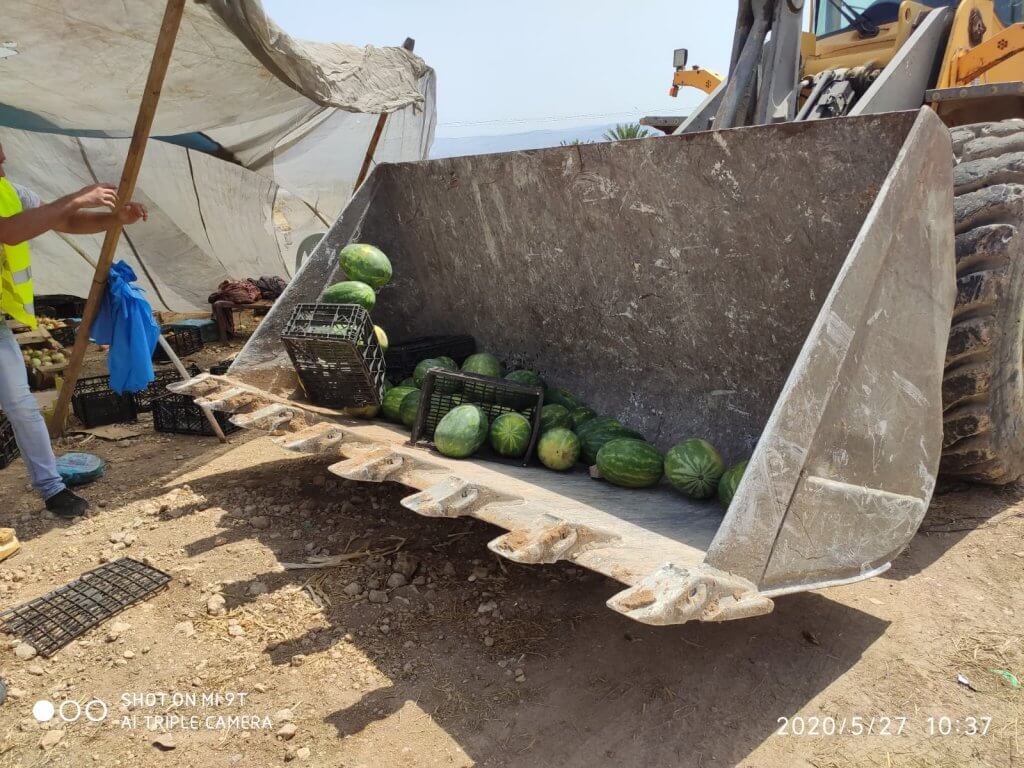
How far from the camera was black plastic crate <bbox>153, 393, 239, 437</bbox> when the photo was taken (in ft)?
20.2

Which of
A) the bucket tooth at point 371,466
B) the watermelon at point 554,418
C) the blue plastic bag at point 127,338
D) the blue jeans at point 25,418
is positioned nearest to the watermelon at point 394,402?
the watermelon at point 554,418

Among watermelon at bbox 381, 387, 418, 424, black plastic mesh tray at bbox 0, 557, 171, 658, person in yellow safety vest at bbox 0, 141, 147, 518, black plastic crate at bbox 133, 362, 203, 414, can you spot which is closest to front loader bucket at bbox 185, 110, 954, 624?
watermelon at bbox 381, 387, 418, 424

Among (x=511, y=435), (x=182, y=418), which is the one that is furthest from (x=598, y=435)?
(x=182, y=418)

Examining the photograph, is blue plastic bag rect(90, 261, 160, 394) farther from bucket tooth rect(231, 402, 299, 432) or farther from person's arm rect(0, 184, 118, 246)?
bucket tooth rect(231, 402, 299, 432)

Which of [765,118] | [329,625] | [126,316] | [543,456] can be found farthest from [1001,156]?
[126,316]

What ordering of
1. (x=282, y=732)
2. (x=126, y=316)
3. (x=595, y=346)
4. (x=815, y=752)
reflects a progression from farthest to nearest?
(x=126, y=316) → (x=595, y=346) → (x=282, y=732) → (x=815, y=752)

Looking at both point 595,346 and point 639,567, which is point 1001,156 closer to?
point 595,346

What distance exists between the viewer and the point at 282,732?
2.59 meters

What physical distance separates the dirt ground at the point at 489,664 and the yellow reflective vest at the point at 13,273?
1528mm

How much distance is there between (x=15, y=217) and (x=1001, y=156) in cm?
530

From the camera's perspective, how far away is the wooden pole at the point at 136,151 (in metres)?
4.59

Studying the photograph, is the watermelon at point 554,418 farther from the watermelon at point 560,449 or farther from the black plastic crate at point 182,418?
the black plastic crate at point 182,418

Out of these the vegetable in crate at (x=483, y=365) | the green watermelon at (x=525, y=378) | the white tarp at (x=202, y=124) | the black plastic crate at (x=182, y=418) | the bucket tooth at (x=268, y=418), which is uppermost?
the white tarp at (x=202, y=124)

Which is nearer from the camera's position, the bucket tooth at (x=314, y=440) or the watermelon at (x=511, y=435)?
the bucket tooth at (x=314, y=440)
